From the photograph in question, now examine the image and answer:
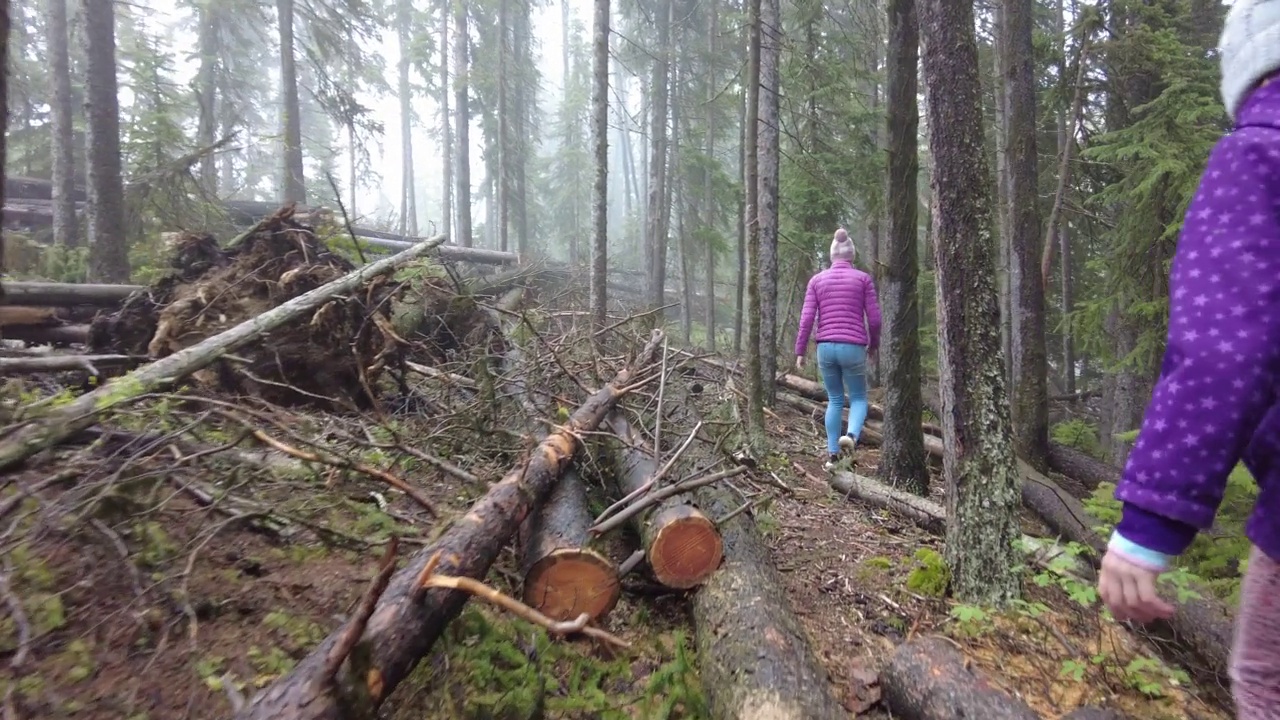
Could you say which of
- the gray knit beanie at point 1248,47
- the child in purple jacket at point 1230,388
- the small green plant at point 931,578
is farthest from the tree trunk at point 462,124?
the child in purple jacket at point 1230,388

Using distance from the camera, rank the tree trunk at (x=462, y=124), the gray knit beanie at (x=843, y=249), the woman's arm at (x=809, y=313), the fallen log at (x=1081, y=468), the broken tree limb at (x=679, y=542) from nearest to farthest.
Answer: the broken tree limb at (x=679, y=542) → the gray knit beanie at (x=843, y=249) → the woman's arm at (x=809, y=313) → the fallen log at (x=1081, y=468) → the tree trunk at (x=462, y=124)

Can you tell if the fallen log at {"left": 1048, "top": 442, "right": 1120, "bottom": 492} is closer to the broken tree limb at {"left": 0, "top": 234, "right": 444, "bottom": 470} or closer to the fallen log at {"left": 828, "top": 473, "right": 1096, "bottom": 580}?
the fallen log at {"left": 828, "top": 473, "right": 1096, "bottom": 580}

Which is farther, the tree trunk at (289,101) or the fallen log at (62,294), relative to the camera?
the tree trunk at (289,101)

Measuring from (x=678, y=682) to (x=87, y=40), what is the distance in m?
12.0

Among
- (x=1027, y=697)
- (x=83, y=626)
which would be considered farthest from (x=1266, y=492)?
(x=83, y=626)

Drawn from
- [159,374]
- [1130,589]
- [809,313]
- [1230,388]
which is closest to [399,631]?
[1130,589]

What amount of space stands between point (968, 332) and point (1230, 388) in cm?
271

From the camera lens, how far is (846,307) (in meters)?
6.85

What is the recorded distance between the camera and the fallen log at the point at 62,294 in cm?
632

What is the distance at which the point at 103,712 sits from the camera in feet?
7.16

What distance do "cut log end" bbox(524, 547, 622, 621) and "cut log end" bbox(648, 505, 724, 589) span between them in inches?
16.1

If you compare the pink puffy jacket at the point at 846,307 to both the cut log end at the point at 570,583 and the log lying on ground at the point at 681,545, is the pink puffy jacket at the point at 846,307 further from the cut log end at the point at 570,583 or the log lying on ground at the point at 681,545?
the cut log end at the point at 570,583

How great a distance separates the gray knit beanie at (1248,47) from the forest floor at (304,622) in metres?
2.65

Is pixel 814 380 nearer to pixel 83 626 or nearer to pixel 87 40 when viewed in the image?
pixel 83 626
